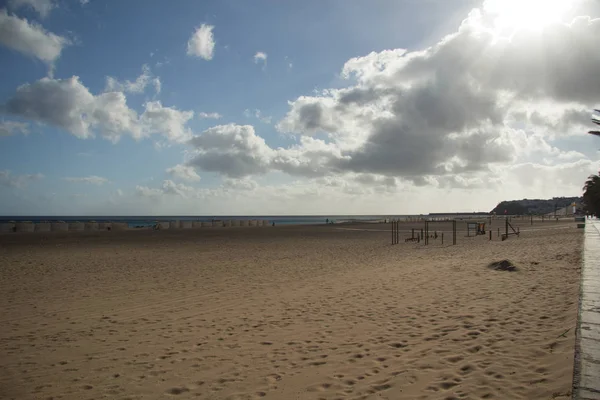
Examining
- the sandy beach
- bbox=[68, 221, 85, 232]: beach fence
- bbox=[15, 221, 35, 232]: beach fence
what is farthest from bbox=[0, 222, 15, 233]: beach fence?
the sandy beach

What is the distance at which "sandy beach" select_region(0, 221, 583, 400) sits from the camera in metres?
4.79

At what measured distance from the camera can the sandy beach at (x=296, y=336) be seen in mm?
4789

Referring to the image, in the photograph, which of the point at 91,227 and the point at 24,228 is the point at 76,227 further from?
the point at 24,228

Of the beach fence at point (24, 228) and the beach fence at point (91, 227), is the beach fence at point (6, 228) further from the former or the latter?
the beach fence at point (91, 227)

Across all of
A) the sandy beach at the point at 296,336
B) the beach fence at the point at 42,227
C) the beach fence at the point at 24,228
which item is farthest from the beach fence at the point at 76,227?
the sandy beach at the point at 296,336

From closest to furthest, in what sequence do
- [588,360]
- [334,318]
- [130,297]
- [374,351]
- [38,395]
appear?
[588,360]
[38,395]
[374,351]
[334,318]
[130,297]

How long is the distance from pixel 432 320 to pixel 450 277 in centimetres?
531

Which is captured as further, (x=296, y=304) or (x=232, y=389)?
(x=296, y=304)

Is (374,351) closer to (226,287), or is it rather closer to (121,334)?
(121,334)

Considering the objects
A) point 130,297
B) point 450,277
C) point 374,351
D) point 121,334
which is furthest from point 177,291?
point 450,277

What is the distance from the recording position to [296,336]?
6.94m

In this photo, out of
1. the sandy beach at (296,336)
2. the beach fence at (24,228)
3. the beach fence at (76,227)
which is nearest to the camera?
the sandy beach at (296,336)

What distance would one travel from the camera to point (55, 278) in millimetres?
13820

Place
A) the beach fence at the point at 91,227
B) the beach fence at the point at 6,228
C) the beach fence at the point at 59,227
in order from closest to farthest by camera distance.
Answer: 1. the beach fence at the point at 6,228
2. the beach fence at the point at 59,227
3. the beach fence at the point at 91,227
